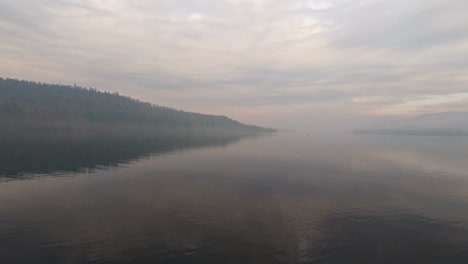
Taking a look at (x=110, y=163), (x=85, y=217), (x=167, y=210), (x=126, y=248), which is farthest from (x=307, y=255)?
(x=110, y=163)

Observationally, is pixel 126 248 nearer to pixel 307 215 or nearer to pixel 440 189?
pixel 307 215

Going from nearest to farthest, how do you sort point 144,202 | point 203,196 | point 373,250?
point 373,250 < point 144,202 < point 203,196

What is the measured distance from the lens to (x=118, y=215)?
1802 inches

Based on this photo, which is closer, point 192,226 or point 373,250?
point 373,250

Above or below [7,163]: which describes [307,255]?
below

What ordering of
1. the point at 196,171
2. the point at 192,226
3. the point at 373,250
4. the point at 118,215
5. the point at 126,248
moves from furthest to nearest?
the point at 196,171
the point at 118,215
the point at 192,226
the point at 373,250
the point at 126,248

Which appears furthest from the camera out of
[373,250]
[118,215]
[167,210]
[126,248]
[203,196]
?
[203,196]

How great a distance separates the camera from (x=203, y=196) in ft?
197

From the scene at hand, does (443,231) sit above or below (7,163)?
below

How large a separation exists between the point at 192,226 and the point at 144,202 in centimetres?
1608

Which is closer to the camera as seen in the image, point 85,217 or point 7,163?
point 85,217

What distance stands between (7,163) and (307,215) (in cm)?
8896

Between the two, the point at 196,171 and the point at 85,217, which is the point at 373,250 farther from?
the point at 196,171

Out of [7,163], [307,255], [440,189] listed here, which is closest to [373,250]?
[307,255]
